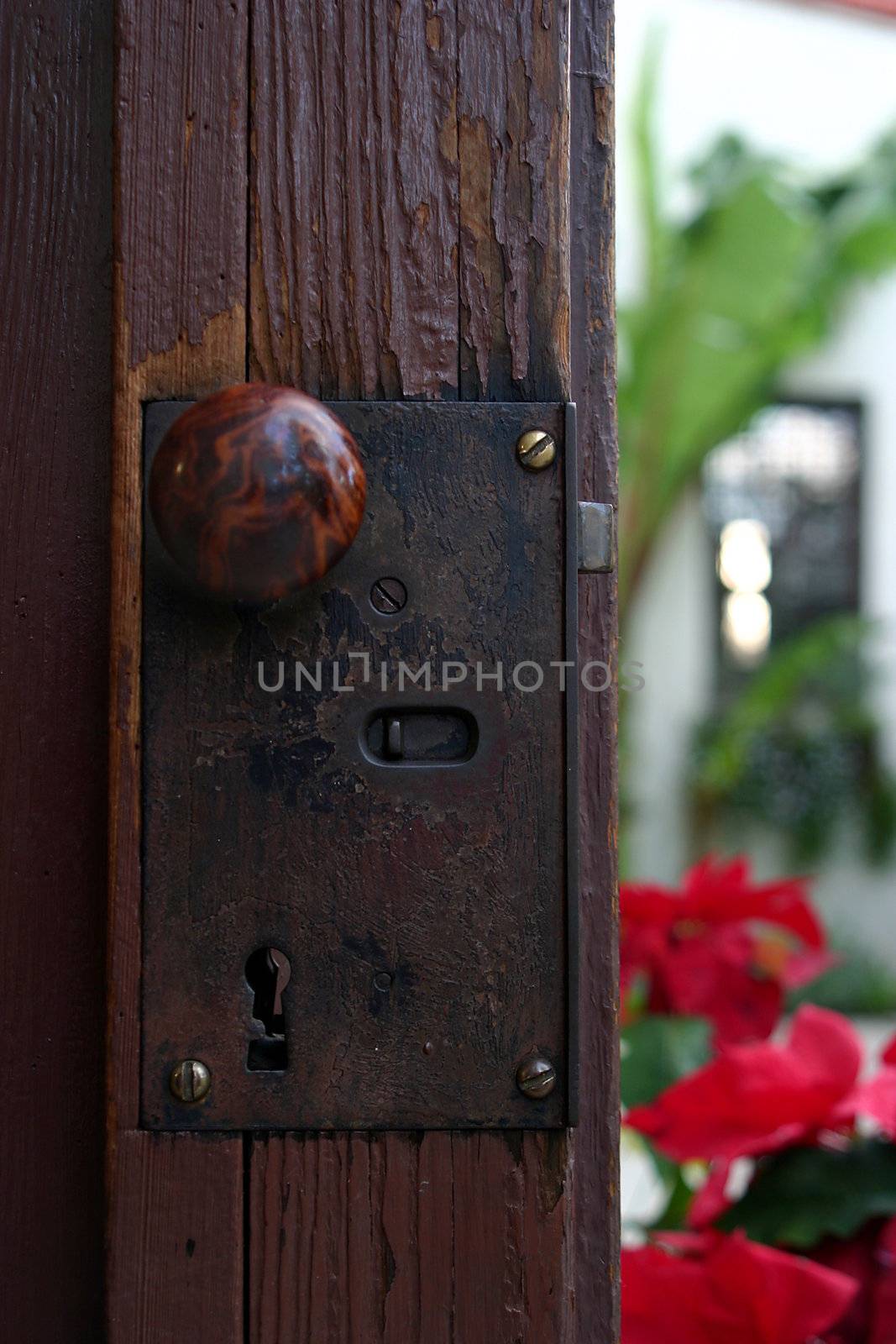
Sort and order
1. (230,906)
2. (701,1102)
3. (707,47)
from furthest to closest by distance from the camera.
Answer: (707,47) < (701,1102) < (230,906)

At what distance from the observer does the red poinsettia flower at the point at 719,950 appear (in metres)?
0.77

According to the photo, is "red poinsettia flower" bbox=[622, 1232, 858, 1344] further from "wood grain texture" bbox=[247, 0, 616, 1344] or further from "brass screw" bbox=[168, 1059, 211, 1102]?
"brass screw" bbox=[168, 1059, 211, 1102]

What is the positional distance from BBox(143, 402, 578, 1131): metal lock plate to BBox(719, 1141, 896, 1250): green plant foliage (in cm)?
22

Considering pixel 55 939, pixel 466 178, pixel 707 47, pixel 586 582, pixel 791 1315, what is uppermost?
pixel 707 47

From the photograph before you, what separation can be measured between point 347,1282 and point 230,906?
0.39 feet

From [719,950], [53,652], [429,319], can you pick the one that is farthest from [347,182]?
[719,950]

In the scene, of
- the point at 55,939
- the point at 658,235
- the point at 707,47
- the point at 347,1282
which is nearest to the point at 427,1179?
the point at 347,1282

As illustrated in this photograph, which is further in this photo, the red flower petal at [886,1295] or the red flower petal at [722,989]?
the red flower petal at [722,989]

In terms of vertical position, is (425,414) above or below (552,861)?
above

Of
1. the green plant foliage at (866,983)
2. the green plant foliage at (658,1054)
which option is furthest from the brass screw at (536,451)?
the green plant foliage at (866,983)

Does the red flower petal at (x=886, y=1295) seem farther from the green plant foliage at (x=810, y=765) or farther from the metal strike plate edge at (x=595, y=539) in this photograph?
the green plant foliage at (x=810, y=765)

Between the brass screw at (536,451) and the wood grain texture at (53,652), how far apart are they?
15cm

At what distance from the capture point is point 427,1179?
368 mm

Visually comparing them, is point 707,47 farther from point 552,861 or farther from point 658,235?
point 552,861
